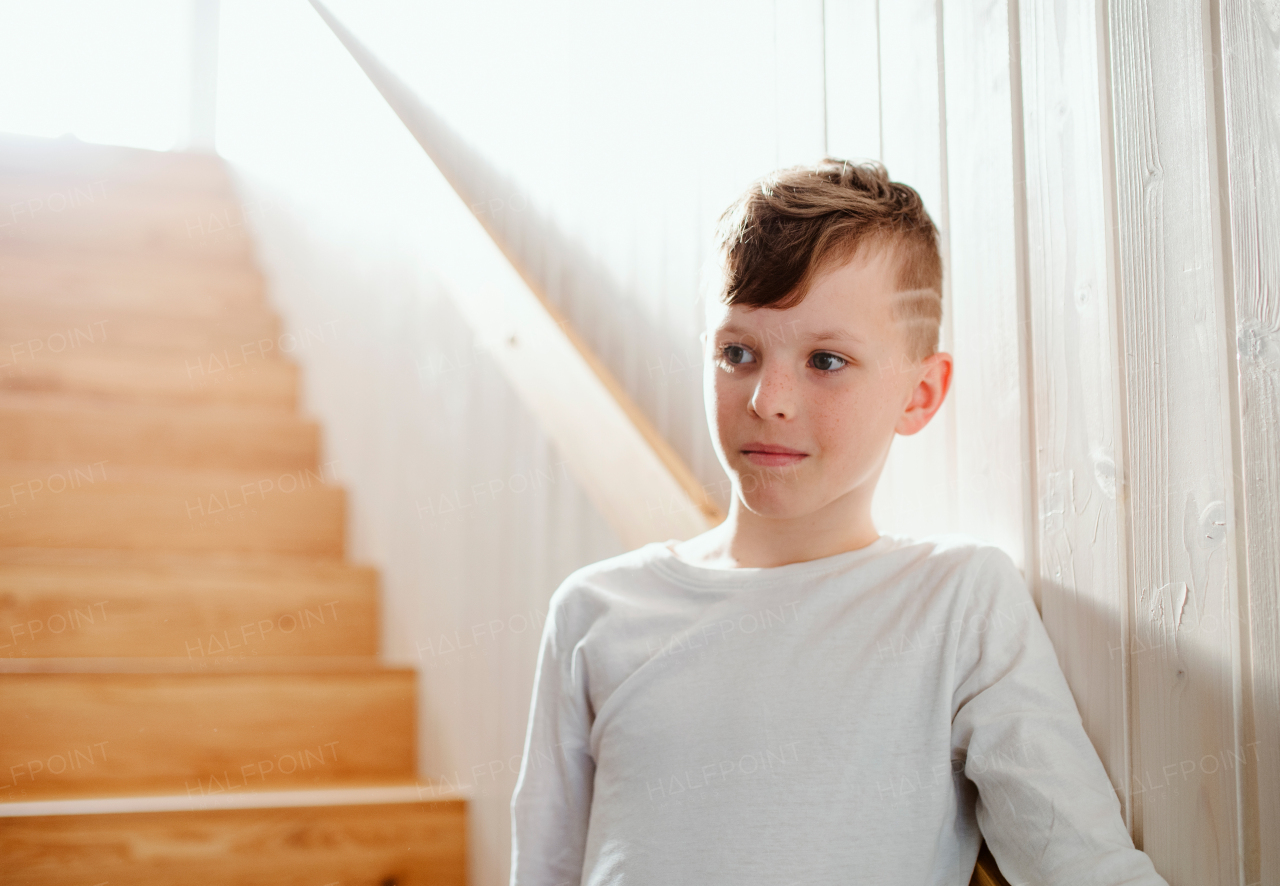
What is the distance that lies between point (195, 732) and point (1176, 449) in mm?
1335

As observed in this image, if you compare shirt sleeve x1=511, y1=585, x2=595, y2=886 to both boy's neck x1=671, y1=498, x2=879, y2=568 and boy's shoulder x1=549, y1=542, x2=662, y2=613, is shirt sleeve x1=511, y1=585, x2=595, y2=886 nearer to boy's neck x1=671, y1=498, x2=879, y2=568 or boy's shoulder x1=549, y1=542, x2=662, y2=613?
boy's shoulder x1=549, y1=542, x2=662, y2=613

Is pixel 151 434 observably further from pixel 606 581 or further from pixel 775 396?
pixel 775 396

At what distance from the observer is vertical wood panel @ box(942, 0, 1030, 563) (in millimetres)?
792

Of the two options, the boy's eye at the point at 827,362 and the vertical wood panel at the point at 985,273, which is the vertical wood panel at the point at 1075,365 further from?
the boy's eye at the point at 827,362

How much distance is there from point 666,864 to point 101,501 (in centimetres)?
148

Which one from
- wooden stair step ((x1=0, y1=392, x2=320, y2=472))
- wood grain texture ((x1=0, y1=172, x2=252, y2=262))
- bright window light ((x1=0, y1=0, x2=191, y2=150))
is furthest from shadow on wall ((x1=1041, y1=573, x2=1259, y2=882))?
bright window light ((x1=0, y1=0, x2=191, y2=150))

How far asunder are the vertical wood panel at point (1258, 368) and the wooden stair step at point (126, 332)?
6.43 feet

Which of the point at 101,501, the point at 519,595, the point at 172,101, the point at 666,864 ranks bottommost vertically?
the point at 666,864

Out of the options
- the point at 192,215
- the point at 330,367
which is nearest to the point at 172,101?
the point at 192,215

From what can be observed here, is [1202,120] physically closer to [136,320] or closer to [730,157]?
[730,157]

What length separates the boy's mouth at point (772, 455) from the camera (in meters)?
0.79

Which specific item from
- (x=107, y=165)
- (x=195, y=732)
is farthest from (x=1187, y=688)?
(x=107, y=165)

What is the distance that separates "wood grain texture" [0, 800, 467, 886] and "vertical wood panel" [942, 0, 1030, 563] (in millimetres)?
883

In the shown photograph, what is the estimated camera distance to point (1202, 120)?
635 mm
